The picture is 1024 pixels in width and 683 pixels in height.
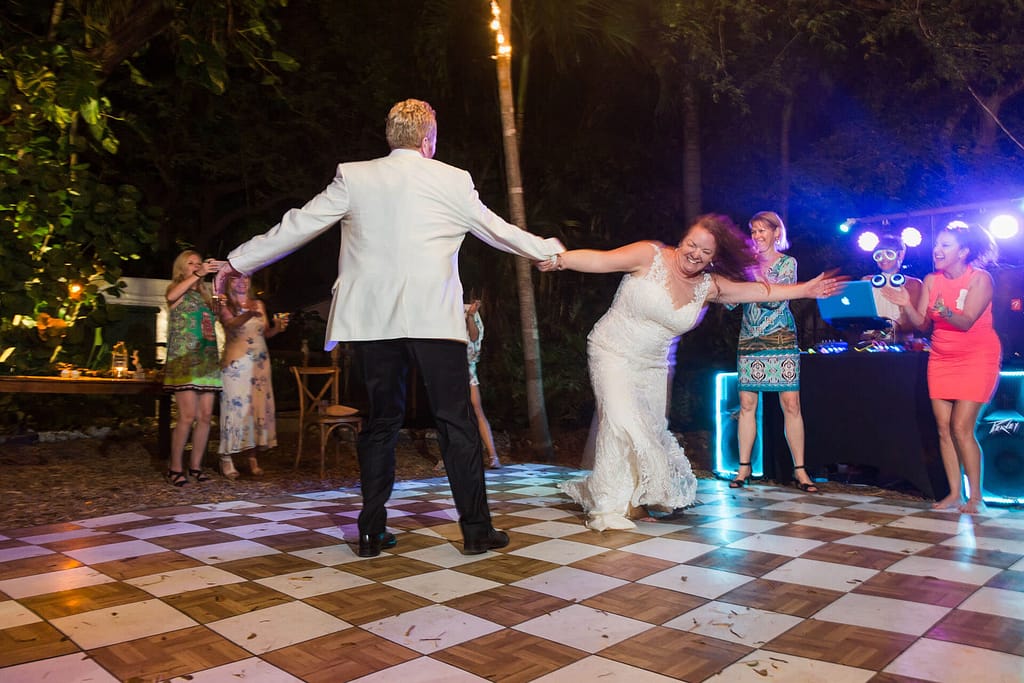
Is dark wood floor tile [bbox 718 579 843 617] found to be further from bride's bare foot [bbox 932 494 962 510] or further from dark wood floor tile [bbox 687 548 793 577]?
bride's bare foot [bbox 932 494 962 510]

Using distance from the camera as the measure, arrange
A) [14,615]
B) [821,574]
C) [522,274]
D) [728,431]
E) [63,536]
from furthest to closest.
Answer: [522,274] < [728,431] < [63,536] < [821,574] < [14,615]

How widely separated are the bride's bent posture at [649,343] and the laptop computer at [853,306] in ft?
5.88

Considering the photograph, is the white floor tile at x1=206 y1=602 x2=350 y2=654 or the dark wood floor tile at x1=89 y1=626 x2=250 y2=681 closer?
the dark wood floor tile at x1=89 y1=626 x2=250 y2=681

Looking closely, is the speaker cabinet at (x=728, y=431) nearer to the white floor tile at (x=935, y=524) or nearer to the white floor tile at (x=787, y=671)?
the white floor tile at (x=935, y=524)

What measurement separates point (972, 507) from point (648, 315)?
88.1 inches

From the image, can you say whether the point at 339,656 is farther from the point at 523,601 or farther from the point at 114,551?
the point at 114,551

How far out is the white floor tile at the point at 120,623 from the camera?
2211 mm

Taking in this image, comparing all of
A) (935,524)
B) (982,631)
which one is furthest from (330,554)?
(935,524)

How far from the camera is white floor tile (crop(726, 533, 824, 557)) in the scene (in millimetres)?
3316

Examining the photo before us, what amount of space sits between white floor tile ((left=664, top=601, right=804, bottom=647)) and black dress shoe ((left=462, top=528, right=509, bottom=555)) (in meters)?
1.03

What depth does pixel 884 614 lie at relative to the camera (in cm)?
244

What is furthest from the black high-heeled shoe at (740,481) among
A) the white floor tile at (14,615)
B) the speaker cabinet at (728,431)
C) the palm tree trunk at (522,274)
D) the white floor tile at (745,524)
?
the white floor tile at (14,615)

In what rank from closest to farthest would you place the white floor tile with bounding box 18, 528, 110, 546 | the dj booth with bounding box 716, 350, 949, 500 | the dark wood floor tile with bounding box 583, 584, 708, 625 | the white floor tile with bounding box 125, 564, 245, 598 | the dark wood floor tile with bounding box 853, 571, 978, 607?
1. the dark wood floor tile with bounding box 583, 584, 708, 625
2. the dark wood floor tile with bounding box 853, 571, 978, 607
3. the white floor tile with bounding box 125, 564, 245, 598
4. the white floor tile with bounding box 18, 528, 110, 546
5. the dj booth with bounding box 716, 350, 949, 500

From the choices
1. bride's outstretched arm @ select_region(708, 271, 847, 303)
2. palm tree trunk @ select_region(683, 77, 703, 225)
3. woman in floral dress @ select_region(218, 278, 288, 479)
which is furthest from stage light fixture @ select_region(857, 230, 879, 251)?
woman in floral dress @ select_region(218, 278, 288, 479)
